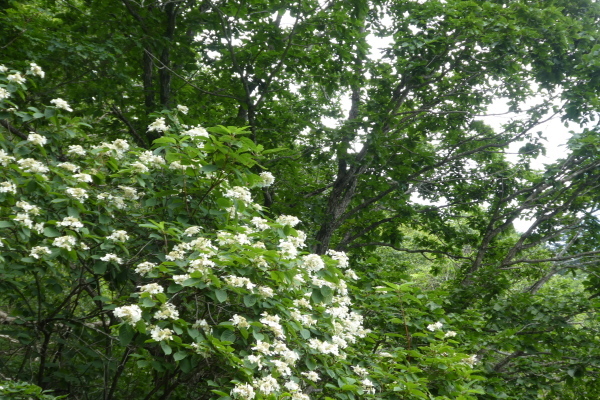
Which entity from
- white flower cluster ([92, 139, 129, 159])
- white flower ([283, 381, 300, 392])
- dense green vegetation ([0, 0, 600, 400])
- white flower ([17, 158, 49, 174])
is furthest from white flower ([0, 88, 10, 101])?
white flower ([283, 381, 300, 392])

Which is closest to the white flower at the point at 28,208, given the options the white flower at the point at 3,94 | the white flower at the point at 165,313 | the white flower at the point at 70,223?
the white flower at the point at 70,223

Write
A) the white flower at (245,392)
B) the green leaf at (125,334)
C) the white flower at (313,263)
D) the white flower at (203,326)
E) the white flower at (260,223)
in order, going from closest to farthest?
1. the white flower at (245,392)
2. the green leaf at (125,334)
3. the white flower at (203,326)
4. the white flower at (313,263)
5. the white flower at (260,223)

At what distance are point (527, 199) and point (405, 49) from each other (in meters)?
2.89

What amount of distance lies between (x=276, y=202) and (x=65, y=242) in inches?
170

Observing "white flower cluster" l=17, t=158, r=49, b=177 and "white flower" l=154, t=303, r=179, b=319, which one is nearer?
"white flower" l=154, t=303, r=179, b=319

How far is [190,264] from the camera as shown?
2574 mm

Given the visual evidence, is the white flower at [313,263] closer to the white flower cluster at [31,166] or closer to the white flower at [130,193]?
the white flower at [130,193]

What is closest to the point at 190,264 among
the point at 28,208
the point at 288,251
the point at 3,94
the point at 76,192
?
the point at 288,251

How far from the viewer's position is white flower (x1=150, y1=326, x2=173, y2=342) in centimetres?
234

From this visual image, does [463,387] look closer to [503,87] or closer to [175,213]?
[175,213]

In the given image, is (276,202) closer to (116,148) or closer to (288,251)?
(116,148)

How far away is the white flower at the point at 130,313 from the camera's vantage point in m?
2.28

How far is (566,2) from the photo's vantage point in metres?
6.30

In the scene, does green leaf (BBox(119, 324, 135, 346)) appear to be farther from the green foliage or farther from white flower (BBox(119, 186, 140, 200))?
white flower (BBox(119, 186, 140, 200))
